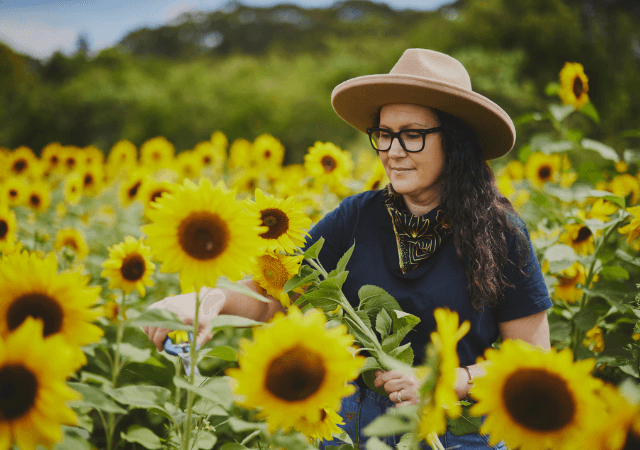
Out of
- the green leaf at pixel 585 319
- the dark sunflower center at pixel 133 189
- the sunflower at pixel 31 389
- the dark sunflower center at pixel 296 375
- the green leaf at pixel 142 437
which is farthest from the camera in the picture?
the dark sunflower center at pixel 133 189

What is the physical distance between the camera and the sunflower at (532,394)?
0.75m

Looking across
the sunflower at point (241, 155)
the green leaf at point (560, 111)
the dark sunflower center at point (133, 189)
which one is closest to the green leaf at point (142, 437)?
the dark sunflower center at point (133, 189)

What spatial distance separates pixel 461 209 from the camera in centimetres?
171

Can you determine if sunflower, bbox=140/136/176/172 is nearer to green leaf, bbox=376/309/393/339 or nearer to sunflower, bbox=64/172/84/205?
sunflower, bbox=64/172/84/205

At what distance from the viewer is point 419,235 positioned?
172cm

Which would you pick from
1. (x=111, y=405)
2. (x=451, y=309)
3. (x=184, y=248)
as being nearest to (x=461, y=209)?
(x=451, y=309)

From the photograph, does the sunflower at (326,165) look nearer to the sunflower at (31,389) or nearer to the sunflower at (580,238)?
the sunflower at (580,238)

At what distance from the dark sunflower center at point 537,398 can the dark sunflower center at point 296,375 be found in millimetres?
340

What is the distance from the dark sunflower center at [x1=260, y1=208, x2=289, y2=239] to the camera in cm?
129

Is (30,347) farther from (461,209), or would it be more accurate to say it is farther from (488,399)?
(461,209)

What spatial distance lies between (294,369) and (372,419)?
3.48ft

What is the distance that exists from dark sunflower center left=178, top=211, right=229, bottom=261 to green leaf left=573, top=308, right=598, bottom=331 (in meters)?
1.63

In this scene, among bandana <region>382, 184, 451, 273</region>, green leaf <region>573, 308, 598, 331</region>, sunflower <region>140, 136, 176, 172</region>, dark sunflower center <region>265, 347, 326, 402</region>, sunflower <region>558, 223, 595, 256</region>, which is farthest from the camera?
sunflower <region>140, 136, 176, 172</region>

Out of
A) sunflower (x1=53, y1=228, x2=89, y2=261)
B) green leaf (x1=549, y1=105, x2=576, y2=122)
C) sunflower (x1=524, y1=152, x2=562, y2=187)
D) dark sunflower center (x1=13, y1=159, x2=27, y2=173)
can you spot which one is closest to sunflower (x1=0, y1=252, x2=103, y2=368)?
sunflower (x1=53, y1=228, x2=89, y2=261)
